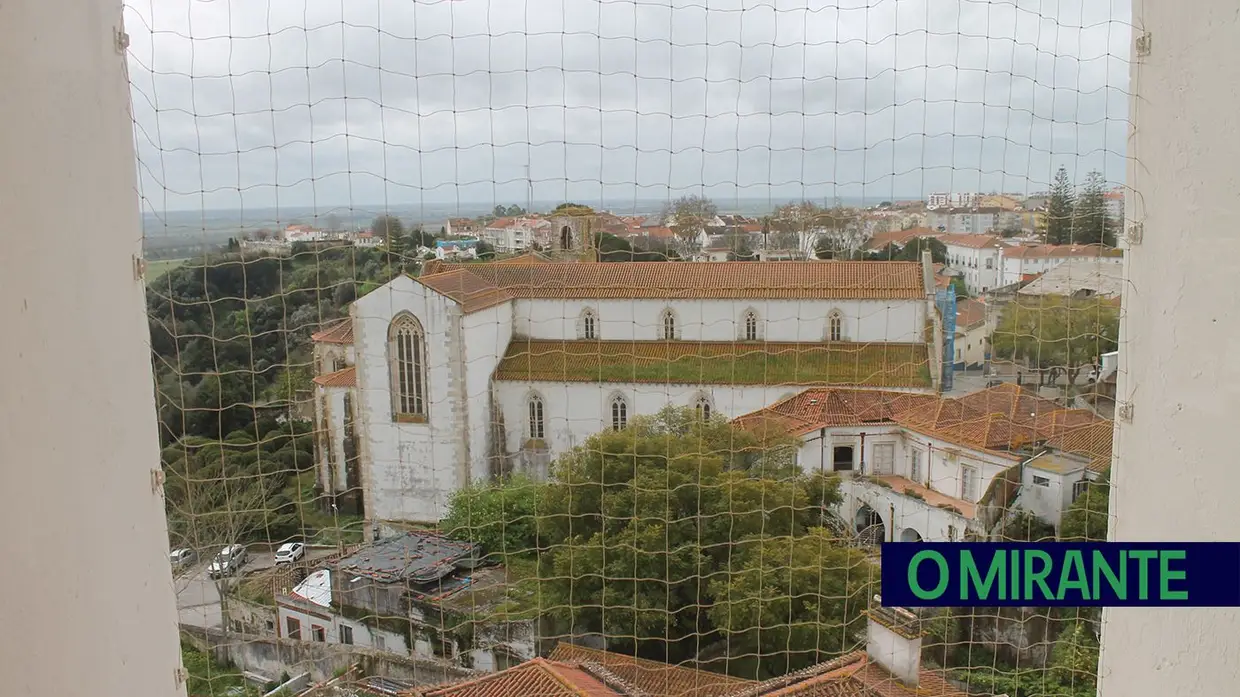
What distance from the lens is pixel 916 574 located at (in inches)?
41.4

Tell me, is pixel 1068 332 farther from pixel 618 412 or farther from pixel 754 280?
pixel 618 412

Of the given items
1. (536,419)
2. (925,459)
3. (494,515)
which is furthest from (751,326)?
(494,515)

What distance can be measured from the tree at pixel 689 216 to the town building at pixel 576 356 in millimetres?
4712

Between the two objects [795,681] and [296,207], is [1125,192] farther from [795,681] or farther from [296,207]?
[795,681]

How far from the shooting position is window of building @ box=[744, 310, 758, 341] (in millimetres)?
8144

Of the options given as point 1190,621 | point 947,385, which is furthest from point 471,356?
point 1190,621

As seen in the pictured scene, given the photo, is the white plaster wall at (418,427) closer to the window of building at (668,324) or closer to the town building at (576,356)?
the town building at (576,356)

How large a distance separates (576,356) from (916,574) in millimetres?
7725

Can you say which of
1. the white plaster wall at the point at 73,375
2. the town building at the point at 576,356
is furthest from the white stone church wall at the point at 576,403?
the white plaster wall at the point at 73,375

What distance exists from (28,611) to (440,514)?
7.37 meters

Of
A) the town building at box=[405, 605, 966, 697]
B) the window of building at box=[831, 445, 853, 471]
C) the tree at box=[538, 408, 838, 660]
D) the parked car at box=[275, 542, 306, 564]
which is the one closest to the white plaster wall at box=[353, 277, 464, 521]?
the tree at box=[538, 408, 838, 660]

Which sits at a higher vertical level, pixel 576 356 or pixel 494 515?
pixel 576 356

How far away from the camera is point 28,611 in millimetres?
837

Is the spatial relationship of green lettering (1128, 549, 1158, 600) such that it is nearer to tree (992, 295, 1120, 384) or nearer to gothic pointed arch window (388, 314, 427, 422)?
tree (992, 295, 1120, 384)
